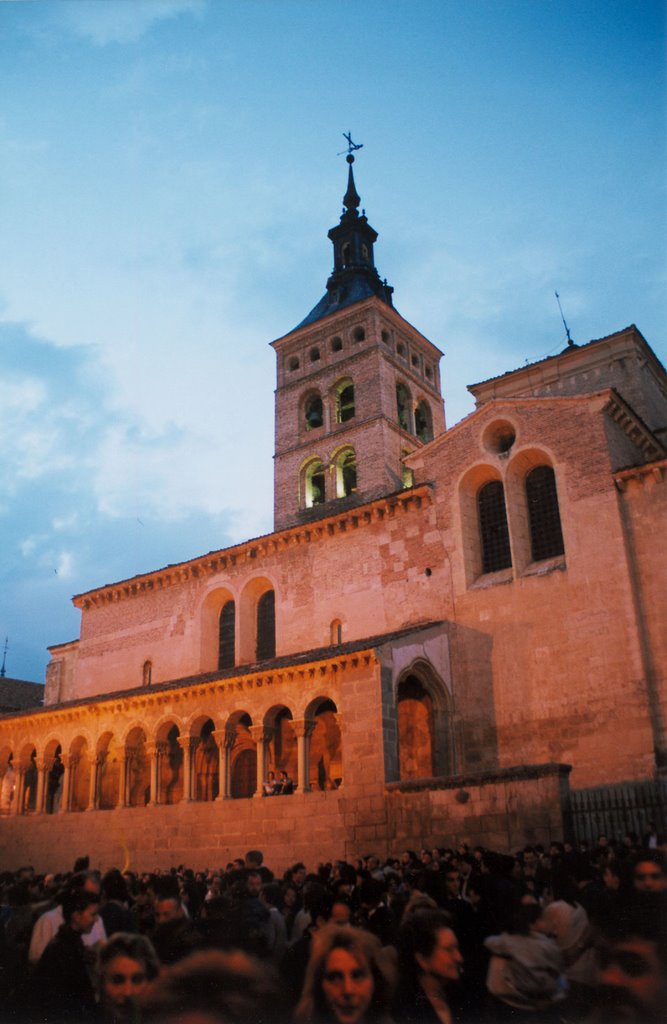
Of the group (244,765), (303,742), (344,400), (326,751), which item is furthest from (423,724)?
(344,400)

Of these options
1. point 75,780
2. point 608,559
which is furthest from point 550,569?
point 75,780

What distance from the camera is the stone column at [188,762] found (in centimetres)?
2550

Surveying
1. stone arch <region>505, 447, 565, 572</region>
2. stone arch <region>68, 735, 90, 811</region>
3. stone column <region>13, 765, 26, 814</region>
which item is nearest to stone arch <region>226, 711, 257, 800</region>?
stone arch <region>68, 735, 90, 811</region>

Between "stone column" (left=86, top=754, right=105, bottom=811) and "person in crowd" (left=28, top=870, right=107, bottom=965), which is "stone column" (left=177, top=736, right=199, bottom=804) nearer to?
"stone column" (left=86, top=754, right=105, bottom=811)

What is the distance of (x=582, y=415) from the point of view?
23.7m

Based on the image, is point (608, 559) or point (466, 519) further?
point (466, 519)

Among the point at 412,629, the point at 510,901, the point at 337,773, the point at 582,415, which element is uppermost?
the point at 582,415

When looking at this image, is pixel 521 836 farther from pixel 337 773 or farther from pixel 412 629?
pixel 337 773

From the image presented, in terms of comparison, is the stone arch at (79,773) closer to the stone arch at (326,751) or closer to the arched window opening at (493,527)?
the stone arch at (326,751)

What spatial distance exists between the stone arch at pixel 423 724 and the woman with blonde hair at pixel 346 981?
59.8ft

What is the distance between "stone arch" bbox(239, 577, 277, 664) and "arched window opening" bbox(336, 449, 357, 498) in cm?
920

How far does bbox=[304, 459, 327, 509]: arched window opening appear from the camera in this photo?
39.9 metres

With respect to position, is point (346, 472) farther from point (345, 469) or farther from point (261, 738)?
point (261, 738)

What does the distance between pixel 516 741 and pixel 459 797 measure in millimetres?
4127
